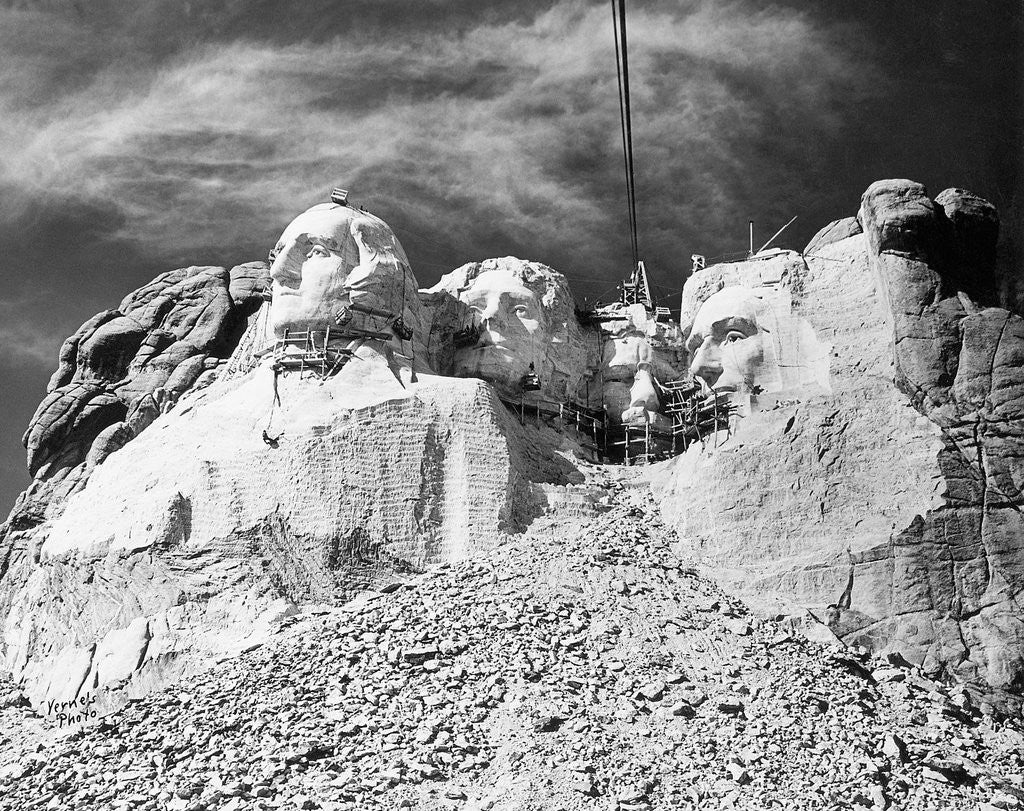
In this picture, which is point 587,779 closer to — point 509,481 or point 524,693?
point 524,693

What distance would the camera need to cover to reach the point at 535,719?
1235 inches

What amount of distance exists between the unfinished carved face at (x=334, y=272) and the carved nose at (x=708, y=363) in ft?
27.6

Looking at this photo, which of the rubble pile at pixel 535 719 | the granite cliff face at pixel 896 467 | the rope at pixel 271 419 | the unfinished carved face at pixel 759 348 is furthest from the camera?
the unfinished carved face at pixel 759 348

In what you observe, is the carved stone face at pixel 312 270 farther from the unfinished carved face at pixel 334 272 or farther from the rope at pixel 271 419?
the rope at pixel 271 419

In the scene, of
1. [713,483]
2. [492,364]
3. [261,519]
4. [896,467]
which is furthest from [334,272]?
[896,467]

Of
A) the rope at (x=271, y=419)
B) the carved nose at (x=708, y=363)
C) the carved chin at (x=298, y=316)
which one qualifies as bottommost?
the rope at (x=271, y=419)

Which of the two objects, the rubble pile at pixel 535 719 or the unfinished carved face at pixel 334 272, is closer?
the rubble pile at pixel 535 719

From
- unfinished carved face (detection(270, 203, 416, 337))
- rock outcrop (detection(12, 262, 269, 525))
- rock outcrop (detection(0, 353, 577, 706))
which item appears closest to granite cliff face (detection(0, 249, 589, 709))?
rock outcrop (detection(0, 353, 577, 706))

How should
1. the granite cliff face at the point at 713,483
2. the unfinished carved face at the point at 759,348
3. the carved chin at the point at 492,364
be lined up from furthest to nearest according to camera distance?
the carved chin at the point at 492,364 → the unfinished carved face at the point at 759,348 → the granite cliff face at the point at 713,483

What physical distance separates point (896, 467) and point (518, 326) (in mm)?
13259

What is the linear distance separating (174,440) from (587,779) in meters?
17.3

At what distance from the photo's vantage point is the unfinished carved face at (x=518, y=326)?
1795 inches

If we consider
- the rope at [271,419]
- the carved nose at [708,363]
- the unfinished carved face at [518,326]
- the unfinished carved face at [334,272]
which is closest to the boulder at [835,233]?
the carved nose at [708,363]

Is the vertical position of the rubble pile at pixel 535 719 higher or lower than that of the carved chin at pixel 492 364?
lower
